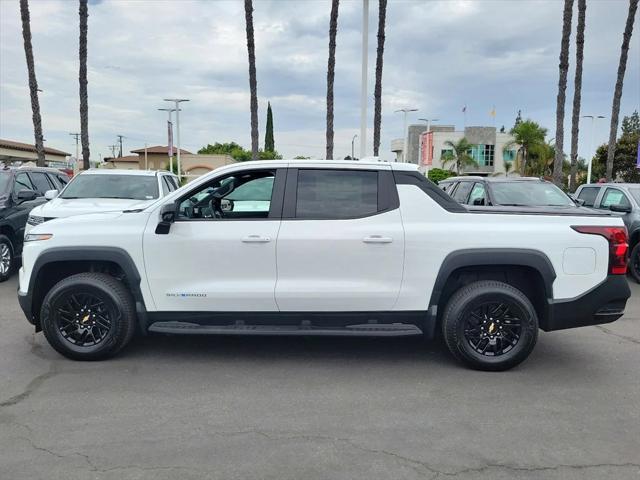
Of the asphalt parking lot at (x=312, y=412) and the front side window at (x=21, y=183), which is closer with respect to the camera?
the asphalt parking lot at (x=312, y=412)

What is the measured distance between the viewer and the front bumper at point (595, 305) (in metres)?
4.81

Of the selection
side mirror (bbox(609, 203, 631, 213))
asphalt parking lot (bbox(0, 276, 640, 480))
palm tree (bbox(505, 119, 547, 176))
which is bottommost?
asphalt parking lot (bbox(0, 276, 640, 480))

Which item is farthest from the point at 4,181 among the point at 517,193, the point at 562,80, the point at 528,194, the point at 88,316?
the point at 562,80

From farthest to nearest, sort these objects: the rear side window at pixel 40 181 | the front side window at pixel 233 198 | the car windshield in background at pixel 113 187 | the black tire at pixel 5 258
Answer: the rear side window at pixel 40 181 < the car windshield in background at pixel 113 187 < the black tire at pixel 5 258 < the front side window at pixel 233 198

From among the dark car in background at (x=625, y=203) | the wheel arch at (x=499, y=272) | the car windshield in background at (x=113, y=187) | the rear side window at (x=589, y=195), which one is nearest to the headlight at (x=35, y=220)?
the car windshield in background at (x=113, y=187)

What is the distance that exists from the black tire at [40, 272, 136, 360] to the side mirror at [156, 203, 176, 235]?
2.20 feet

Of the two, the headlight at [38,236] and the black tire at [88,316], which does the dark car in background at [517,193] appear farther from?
the headlight at [38,236]

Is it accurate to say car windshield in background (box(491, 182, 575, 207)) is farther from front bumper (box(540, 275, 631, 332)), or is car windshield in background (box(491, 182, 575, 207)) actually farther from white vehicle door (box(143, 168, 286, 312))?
white vehicle door (box(143, 168, 286, 312))

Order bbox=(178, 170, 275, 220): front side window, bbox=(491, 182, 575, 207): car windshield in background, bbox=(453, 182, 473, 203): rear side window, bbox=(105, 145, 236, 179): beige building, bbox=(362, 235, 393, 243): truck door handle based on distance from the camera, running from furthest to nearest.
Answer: bbox=(105, 145, 236, 179): beige building → bbox=(453, 182, 473, 203): rear side window → bbox=(491, 182, 575, 207): car windshield in background → bbox=(178, 170, 275, 220): front side window → bbox=(362, 235, 393, 243): truck door handle

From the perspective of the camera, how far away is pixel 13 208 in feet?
31.9

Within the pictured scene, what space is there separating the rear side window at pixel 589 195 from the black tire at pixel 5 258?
11335 mm

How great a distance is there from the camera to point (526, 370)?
5031 mm

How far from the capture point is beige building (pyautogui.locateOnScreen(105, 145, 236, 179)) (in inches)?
2448

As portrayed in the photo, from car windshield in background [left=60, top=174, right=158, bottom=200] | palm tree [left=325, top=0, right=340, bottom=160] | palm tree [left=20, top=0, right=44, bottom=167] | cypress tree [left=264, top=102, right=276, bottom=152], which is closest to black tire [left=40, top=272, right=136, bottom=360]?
car windshield in background [left=60, top=174, right=158, bottom=200]
